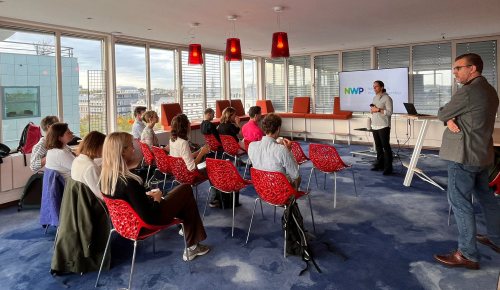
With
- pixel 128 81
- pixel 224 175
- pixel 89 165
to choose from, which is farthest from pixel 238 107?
pixel 89 165

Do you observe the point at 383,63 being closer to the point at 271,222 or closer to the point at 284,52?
the point at 284,52

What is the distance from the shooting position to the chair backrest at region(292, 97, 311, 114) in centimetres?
1136

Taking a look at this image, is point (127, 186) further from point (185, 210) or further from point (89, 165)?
point (185, 210)

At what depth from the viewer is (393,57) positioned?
10.4 meters

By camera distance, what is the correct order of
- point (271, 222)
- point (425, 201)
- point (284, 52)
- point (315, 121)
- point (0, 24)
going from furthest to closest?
1. point (315, 121)
2. point (0, 24)
3. point (284, 52)
4. point (425, 201)
5. point (271, 222)

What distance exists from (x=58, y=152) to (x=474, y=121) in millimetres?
3835

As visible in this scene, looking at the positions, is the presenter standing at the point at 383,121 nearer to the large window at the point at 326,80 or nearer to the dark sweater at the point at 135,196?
the dark sweater at the point at 135,196

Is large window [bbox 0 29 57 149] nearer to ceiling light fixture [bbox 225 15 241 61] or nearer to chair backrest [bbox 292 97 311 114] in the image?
ceiling light fixture [bbox 225 15 241 61]

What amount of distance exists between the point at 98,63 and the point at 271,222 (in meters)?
5.61

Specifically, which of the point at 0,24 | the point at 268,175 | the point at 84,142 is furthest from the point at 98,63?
the point at 268,175

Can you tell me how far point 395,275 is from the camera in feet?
9.46

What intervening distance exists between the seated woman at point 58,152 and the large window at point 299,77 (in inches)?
366

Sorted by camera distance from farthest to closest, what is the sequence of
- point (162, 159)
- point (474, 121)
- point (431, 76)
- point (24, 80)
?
point (431, 76) < point (24, 80) < point (162, 159) < point (474, 121)

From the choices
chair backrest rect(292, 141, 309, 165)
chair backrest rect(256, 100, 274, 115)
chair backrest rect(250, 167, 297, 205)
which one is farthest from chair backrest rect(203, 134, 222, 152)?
chair backrest rect(256, 100, 274, 115)
